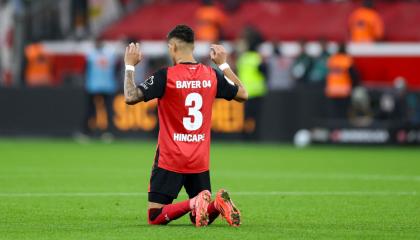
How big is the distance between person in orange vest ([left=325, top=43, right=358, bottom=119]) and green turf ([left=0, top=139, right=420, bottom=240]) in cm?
127

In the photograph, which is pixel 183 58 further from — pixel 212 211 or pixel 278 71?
pixel 278 71

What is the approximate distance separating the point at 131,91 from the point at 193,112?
2.00ft

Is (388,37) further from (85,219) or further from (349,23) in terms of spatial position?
(85,219)

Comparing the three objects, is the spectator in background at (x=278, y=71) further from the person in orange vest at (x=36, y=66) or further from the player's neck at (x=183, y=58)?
the player's neck at (x=183, y=58)

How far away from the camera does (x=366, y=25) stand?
29.8m

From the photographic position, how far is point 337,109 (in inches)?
1008

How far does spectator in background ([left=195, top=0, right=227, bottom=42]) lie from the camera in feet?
103

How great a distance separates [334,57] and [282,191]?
12178 mm

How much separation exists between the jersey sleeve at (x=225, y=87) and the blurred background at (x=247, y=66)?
46.8 ft

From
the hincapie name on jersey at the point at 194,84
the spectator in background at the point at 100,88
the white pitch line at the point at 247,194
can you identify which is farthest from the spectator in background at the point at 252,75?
the hincapie name on jersey at the point at 194,84

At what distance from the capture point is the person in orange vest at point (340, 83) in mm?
25578

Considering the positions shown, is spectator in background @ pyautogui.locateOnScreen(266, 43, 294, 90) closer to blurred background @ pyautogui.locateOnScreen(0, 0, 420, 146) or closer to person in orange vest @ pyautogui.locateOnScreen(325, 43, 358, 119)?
blurred background @ pyautogui.locateOnScreen(0, 0, 420, 146)

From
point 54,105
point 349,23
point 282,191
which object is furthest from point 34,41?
point 282,191

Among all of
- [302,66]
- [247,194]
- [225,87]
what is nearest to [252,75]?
[302,66]
